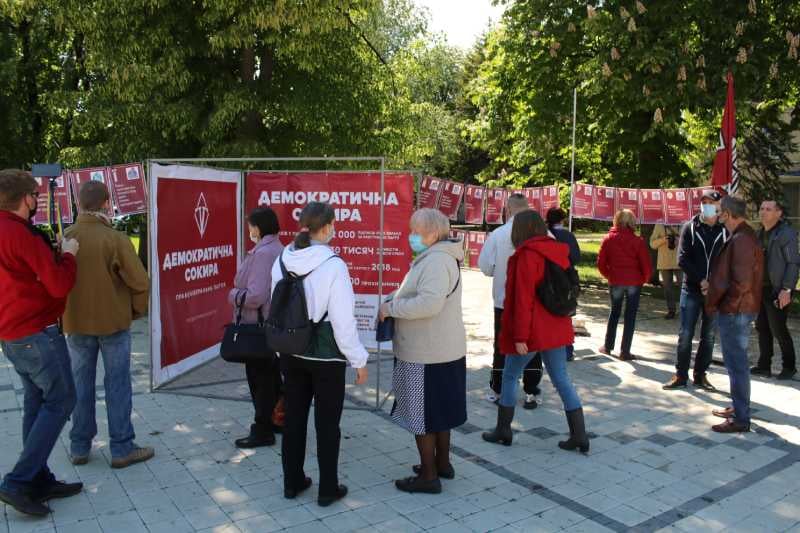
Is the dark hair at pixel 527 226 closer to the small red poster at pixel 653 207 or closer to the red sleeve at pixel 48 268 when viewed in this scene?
the red sleeve at pixel 48 268

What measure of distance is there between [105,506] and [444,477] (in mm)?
2214

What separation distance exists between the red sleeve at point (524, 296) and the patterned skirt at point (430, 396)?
2.54ft

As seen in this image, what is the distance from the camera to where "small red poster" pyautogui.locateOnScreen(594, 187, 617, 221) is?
1112 cm

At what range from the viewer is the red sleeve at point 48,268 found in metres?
3.72

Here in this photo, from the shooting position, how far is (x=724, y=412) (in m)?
5.94

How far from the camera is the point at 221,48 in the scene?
33.1 ft

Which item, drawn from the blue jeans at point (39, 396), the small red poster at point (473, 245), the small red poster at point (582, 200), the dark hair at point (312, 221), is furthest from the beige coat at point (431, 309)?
the small red poster at point (582, 200)

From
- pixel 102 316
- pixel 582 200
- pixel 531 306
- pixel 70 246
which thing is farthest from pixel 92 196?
pixel 582 200

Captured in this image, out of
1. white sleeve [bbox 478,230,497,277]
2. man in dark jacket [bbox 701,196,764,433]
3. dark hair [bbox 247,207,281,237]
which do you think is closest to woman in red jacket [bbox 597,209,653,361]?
man in dark jacket [bbox 701,196,764,433]

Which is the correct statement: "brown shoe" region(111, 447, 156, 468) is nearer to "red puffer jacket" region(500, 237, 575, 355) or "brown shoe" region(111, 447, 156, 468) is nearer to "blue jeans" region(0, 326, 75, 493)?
"blue jeans" region(0, 326, 75, 493)

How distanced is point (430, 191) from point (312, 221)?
5.06 metres

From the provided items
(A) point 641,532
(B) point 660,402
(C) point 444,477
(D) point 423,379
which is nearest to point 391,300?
(D) point 423,379

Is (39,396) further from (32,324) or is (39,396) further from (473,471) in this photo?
(473,471)

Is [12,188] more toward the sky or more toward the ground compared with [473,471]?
more toward the sky
